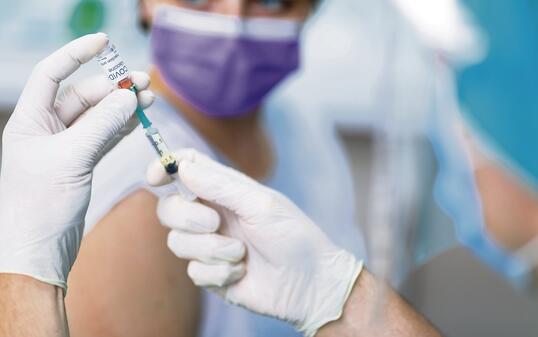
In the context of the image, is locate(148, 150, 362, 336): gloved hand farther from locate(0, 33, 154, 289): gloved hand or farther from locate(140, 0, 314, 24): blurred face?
locate(140, 0, 314, 24): blurred face

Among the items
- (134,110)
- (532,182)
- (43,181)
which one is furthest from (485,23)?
(43,181)

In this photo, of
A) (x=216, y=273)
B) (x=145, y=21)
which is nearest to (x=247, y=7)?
(x=145, y=21)

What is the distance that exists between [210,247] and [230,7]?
595 millimetres

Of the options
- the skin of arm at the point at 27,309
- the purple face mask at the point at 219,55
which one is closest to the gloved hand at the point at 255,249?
the skin of arm at the point at 27,309

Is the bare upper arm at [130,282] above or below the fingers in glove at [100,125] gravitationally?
below

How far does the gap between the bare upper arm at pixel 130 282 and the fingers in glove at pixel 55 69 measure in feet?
0.92

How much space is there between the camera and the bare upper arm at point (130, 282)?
4.08 ft

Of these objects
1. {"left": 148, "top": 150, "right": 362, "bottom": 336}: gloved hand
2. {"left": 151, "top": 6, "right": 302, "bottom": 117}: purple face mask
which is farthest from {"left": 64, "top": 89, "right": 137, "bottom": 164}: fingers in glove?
{"left": 151, "top": 6, "right": 302, "bottom": 117}: purple face mask

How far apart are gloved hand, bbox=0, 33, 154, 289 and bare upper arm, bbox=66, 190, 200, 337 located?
18 centimetres

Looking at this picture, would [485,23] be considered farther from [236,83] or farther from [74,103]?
[74,103]

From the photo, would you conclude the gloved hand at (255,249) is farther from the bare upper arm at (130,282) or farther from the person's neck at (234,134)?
the person's neck at (234,134)

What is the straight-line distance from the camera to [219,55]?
156cm

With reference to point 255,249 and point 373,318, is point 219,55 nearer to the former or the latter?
point 255,249

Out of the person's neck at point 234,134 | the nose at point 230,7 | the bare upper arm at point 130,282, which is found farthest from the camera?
the person's neck at point 234,134
